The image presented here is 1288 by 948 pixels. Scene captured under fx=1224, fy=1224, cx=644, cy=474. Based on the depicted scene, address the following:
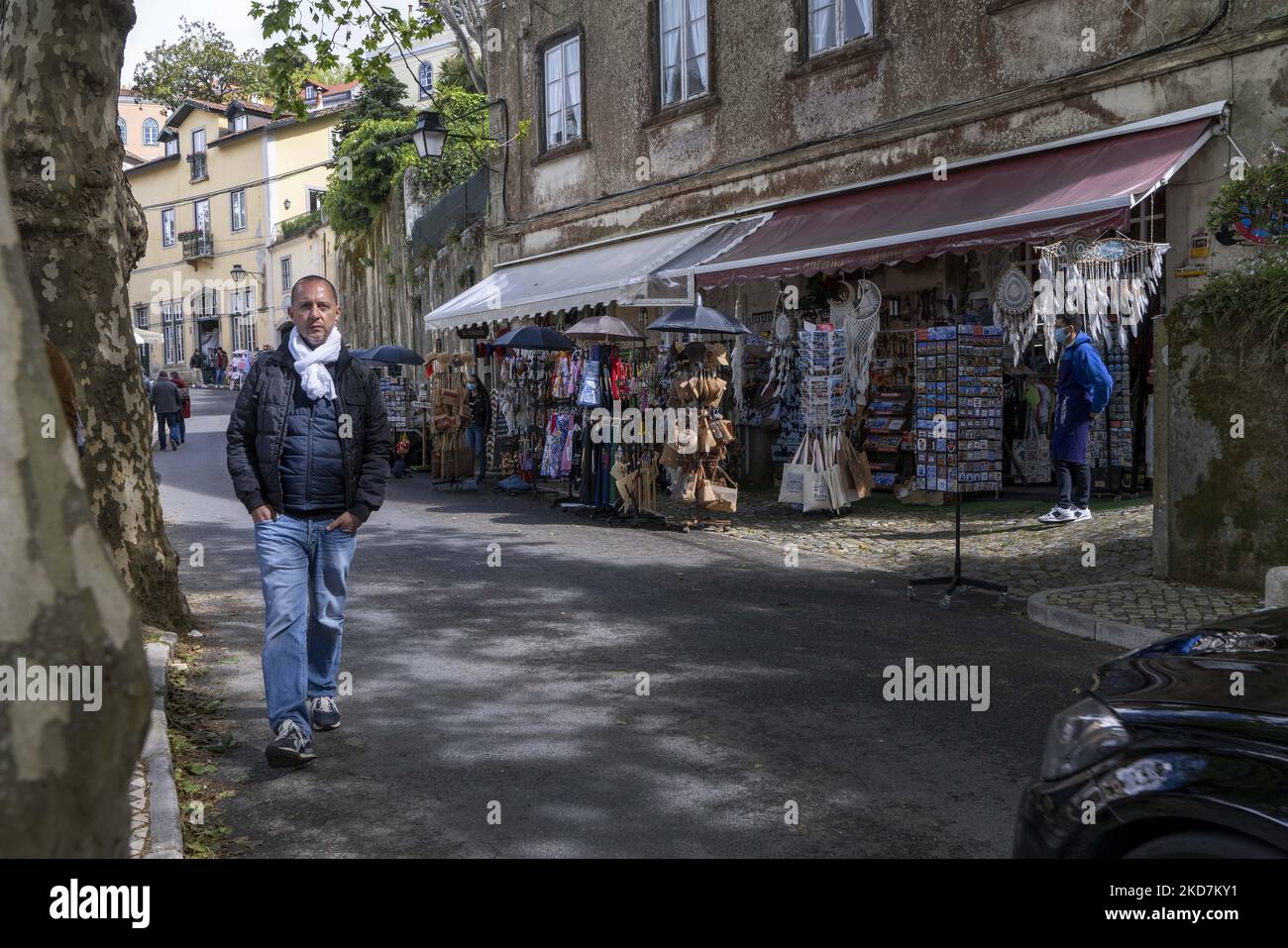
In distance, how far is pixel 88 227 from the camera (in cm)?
728

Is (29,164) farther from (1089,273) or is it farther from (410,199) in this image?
(410,199)

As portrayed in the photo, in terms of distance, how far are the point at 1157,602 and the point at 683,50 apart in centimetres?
1228

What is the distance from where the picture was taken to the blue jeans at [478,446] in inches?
749

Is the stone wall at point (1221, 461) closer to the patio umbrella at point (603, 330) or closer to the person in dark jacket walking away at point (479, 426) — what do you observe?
the patio umbrella at point (603, 330)

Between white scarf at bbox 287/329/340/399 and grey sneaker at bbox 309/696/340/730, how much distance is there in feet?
4.87

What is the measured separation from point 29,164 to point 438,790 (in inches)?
180

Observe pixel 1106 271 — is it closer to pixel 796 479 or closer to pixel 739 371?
pixel 796 479

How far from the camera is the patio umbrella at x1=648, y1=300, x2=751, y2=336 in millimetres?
12992

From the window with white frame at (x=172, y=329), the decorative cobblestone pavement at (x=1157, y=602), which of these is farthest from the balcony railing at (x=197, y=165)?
the decorative cobblestone pavement at (x=1157, y=602)

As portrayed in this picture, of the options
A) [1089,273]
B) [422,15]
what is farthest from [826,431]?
[422,15]

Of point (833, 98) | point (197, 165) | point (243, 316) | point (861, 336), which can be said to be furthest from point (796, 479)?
point (197, 165)

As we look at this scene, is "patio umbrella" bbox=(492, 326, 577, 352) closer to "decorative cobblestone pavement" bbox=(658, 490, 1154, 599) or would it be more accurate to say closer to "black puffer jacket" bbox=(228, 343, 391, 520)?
"decorative cobblestone pavement" bbox=(658, 490, 1154, 599)

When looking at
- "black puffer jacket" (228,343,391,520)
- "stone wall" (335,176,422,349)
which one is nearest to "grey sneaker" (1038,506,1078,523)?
"black puffer jacket" (228,343,391,520)

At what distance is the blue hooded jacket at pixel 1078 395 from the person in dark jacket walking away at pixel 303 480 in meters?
8.14
